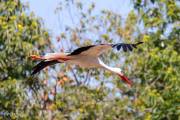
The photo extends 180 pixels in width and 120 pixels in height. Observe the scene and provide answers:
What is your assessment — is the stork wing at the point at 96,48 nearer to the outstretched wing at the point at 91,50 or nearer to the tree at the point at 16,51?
the outstretched wing at the point at 91,50

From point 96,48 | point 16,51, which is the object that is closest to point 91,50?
point 96,48

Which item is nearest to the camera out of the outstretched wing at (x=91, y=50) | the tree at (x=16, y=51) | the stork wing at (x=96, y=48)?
the stork wing at (x=96, y=48)

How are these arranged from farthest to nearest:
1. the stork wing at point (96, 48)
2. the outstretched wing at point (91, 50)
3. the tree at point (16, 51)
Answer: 1. the tree at point (16, 51)
2. the outstretched wing at point (91, 50)
3. the stork wing at point (96, 48)

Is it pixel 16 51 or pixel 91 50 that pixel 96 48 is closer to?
pixel 91 50

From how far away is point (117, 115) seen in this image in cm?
1183

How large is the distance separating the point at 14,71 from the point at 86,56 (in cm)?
236

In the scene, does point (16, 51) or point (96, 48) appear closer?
point (96, 48)

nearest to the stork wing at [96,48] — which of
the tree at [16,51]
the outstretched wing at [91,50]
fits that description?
the outstretched wing at [91,50]

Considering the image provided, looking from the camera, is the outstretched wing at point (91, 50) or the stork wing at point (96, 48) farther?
the outstretched wing at point (91, 50)

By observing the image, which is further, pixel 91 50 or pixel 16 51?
pixel 16 51

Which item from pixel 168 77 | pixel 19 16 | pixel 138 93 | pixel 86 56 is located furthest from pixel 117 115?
pixel 86 56

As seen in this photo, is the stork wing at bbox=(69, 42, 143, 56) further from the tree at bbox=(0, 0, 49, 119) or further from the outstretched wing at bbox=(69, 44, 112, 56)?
the tree at bbox=(0, 0, 49, 119)

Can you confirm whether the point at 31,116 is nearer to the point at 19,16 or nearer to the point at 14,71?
the point at 14,71

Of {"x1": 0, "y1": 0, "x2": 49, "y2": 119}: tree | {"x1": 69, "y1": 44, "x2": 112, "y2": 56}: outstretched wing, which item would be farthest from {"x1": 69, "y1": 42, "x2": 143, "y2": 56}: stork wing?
{"x1": 0, "y1": 0, "x2": 49, "y2": 119}: tree
